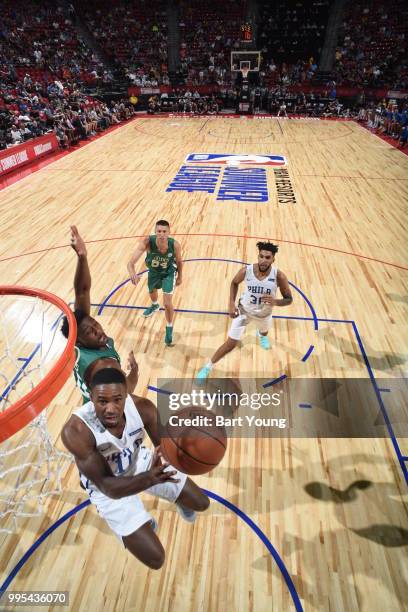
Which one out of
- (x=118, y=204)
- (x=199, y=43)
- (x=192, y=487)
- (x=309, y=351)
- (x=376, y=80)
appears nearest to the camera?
(x=192, y=487)

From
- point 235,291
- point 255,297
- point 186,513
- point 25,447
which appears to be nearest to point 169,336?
point 235,291

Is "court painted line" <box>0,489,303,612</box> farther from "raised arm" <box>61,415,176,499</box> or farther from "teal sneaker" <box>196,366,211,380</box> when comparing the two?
"teal sneaker" <box>196,366,211,380</box>

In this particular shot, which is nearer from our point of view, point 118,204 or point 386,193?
point 118,204

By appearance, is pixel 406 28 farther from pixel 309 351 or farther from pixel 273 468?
pixel 273 468

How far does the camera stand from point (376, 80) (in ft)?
74.9

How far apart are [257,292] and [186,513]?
2.31 meters

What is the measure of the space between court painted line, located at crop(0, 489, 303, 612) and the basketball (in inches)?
28.2

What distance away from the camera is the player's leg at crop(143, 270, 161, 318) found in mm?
4949

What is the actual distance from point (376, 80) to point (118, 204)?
21.6 meters

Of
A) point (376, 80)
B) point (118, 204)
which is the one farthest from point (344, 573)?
point (376, 80)

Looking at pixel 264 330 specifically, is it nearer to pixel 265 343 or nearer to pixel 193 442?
pixel 265 343

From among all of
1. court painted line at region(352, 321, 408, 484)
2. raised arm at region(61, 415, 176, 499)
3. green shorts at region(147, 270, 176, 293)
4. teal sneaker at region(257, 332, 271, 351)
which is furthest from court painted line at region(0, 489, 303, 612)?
green shorts at region(147, 270, 176, 293)

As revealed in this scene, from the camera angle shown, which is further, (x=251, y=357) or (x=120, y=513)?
(x=251, y=357)

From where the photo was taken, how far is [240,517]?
3043 millimetres
